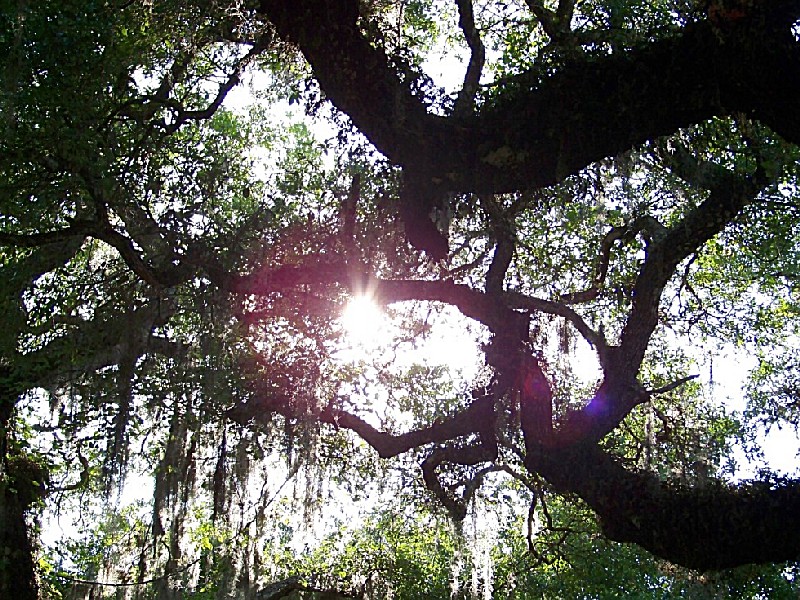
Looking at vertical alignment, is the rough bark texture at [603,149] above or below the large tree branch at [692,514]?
above

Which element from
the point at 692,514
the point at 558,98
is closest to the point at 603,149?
the point at 558,98

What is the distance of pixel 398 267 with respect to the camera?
6125mm

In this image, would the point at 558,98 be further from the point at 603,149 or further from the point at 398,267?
the point at 398,267

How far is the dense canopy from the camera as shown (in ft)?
13.2

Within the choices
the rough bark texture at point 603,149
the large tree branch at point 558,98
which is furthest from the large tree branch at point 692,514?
the large tree branch at point 558,98

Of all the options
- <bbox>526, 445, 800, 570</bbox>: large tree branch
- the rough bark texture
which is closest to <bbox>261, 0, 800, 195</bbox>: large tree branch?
the rough bark texture

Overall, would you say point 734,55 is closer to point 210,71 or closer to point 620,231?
point 620,231

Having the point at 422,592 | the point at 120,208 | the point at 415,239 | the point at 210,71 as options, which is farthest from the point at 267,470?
the point at 422,592

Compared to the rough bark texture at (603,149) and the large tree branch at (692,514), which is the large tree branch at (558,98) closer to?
the rough bark texture at (603,149)

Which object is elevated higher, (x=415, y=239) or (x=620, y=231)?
(x=620, y=231)

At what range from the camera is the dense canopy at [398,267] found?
4.03 metres

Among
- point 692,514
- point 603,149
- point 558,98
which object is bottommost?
point 692,514

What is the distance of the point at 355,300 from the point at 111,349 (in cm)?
197

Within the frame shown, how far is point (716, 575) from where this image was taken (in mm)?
4898
